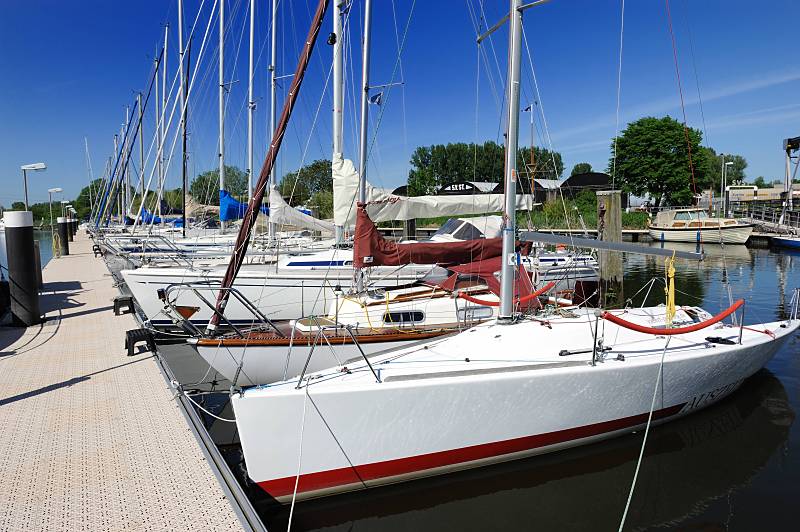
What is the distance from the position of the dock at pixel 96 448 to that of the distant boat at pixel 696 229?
3296cm

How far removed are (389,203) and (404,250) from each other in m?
1.79

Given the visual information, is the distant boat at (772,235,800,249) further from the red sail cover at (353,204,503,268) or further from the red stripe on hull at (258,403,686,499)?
the red stripe on hull at (258,403,686,499)

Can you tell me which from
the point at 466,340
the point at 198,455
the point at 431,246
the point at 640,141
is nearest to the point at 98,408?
the point at 198,455

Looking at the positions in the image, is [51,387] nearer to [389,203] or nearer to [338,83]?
[389,203]

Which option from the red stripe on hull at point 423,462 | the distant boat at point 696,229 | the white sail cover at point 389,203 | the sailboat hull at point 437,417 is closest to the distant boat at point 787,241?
the distant boat at point 696,229

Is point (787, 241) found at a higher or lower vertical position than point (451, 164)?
lower

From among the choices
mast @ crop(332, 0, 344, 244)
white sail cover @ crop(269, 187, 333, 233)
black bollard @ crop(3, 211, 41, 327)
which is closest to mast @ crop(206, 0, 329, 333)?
mast @ crop(332, 0, 344, 244)

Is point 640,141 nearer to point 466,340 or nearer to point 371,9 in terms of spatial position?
point 371,9

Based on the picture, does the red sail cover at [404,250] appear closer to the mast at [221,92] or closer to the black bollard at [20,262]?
the black bollard at [20,262]

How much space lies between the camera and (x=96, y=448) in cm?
519

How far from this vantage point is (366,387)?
4918 millimetres

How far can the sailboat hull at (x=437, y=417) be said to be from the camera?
4.77 meters

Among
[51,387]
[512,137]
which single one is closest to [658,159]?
[512,137]

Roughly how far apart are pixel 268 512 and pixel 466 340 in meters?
2.90
